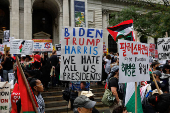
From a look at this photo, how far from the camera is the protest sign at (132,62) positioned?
398 centimetres

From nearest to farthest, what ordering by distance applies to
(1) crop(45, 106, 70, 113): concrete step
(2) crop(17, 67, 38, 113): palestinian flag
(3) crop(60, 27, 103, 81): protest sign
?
(2) crop(17, 67, 38, 113): palestinian flag
(3) crop(60, 27, 103, 81): protest sign
(1) crop(45, 106, 70, 113): concrete step

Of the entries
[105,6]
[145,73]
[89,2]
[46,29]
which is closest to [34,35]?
[46,29]

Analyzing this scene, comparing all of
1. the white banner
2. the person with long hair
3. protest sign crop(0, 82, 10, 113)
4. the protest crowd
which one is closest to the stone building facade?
the white banner

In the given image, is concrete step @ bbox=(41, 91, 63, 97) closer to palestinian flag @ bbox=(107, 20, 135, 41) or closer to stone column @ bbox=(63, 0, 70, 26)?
palestinian flag @ bbox=(107, 20, 135, 41)

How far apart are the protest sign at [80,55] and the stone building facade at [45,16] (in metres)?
20.2

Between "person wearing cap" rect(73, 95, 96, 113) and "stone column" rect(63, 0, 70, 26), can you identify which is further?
"stone column" rect(63, 0, 70, 26)

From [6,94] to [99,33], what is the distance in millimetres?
2889

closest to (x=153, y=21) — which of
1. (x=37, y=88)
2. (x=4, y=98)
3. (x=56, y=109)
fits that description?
(x=56, y=109)

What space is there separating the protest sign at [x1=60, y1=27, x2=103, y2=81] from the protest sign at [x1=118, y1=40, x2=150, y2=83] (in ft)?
2.88

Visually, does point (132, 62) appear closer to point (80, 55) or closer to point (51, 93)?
point (80, 55)

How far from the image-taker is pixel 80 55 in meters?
4.80

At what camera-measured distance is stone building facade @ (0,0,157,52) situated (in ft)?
79.3

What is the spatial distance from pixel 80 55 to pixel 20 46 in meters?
4.03

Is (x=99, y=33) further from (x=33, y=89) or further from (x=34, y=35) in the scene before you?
(x=34, y=35)
